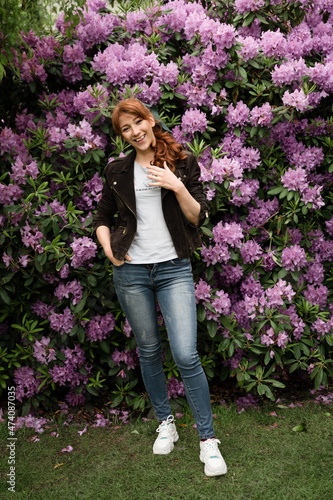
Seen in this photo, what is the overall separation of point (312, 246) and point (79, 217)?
1.69 metres

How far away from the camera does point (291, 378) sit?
153 inches

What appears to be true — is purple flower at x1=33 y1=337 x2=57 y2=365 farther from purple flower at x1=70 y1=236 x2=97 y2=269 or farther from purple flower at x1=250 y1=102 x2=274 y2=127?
purple flower at x1=250 y1=102 x2=274 y2=127

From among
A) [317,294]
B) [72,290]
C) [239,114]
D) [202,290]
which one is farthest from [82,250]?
[317,294]

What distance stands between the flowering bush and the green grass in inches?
10.0

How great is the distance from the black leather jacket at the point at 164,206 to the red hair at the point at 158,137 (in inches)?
2.1

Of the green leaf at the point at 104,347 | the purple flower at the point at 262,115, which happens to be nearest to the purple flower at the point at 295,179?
the purple flower at the point at 262,115

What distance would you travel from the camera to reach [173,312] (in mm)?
2574

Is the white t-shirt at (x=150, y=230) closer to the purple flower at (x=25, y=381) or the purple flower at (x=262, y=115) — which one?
the purple flower at (x=262, y=115)

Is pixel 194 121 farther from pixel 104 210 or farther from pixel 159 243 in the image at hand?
pixel 159 243

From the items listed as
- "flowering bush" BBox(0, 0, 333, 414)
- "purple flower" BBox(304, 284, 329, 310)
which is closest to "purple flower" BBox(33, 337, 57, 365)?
"flowering bush" BBox(0, 0, 333, 414)

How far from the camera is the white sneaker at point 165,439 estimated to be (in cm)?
294

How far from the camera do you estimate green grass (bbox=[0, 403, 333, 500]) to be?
2.58 m

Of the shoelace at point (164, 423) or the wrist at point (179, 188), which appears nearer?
the wrist at point (179, 188)

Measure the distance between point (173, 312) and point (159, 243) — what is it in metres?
0.37
